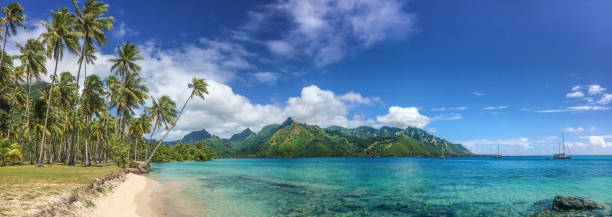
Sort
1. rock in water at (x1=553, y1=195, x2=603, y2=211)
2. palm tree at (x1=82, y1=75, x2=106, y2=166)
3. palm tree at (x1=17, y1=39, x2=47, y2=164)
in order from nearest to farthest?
rock in water at (x1=553, y1=195, x2=603, y2=211)
palm tree at (x1=17, y1=39, x2=47, y2=164)
palm tree at (x1=82, y1=75, x2=106, y2=166)

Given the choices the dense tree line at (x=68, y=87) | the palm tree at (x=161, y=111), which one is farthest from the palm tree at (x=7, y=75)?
the palm tree at (x=161, y=111)

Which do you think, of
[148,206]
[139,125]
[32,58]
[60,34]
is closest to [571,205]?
[148,206]

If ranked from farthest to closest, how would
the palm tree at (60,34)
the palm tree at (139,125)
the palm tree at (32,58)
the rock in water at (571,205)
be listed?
the palm tree at (139,125)
the palm tree at (32,58)
the palm tree at (60,34)
the rock in water at (571,205)

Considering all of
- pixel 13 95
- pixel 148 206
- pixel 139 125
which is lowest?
pixel 148 206

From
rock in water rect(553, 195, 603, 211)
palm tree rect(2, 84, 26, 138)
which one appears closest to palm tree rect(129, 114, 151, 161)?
palm tree rect(2, 84, 26, 138)

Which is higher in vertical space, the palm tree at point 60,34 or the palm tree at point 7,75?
the palm tree at point 60,34

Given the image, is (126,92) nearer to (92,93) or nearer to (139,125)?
(92,93)

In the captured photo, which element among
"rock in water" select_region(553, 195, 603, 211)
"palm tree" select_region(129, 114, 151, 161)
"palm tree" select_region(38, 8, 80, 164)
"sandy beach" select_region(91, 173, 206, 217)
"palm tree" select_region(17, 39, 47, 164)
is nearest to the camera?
"sandy beach" select_region(91, 173, 206, 217)

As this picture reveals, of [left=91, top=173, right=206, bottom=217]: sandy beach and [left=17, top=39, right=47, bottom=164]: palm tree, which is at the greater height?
[left=17, top=39, right=47, bottom=164]: palm tree

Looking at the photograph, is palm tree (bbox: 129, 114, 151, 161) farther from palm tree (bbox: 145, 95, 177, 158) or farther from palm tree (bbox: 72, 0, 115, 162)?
palm tree (bbox: 72, 0, 115, 162)

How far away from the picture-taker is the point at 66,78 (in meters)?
46.2

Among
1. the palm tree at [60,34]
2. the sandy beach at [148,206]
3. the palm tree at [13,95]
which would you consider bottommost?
the sandy beach at [148,206]

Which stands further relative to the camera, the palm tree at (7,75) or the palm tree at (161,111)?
the palm tree at (161,111)

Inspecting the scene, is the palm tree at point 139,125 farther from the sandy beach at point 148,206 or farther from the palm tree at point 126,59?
the sandy beach at point 148,206
